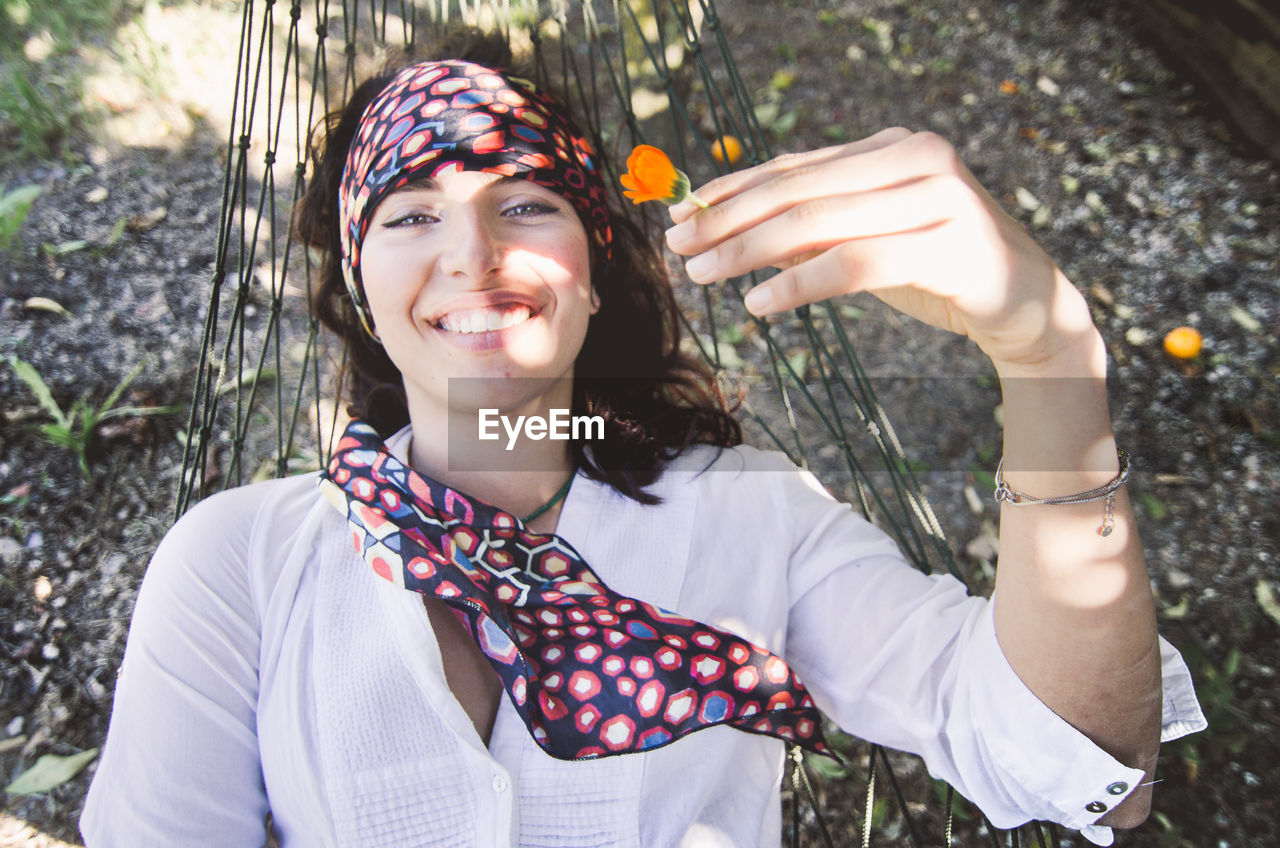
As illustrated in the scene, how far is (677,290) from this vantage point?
295cm

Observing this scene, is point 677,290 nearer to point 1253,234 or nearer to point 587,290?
point 587,290

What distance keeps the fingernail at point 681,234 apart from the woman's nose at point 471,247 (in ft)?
1.47

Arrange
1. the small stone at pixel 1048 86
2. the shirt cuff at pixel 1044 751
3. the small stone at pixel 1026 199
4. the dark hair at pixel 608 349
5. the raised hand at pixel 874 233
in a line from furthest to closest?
1. the small stone at pixel 1048 86
2. the small stone at pixel 1026 199
3. the dark hair at pixel 608 349
4. the shirt cuff at pixel 1044 751
5. the raised hand at pixel 874 233

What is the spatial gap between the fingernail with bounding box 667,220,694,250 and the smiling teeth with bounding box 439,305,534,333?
451 mm

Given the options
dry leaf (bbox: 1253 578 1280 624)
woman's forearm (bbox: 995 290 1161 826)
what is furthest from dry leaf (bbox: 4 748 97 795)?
dry leaf (bbox: 1253 578 1280 624)

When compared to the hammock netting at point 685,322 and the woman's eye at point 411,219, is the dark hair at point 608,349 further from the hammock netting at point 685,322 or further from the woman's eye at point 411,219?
the woman's eye at point 411,219

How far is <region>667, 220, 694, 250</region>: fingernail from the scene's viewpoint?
0.90 metres

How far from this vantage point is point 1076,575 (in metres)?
1.05

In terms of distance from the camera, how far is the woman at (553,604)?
107 cm

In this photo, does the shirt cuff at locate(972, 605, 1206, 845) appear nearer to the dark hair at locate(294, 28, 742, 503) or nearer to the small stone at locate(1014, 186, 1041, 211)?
the dark hair at locate(294, 28, 742, 503)

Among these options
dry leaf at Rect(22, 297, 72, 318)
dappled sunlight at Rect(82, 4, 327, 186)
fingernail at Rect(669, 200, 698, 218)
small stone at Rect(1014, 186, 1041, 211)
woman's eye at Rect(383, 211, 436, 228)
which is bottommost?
dry leaf at Rect(22, 297, 72, 318)

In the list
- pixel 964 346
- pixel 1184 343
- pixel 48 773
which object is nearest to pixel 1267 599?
pixel 1184 343

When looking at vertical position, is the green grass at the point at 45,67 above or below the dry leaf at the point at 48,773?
above

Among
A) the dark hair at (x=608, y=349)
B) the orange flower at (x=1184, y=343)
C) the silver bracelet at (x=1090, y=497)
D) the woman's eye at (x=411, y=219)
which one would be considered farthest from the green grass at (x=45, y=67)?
the orange flower at (x=1184, y=343)
